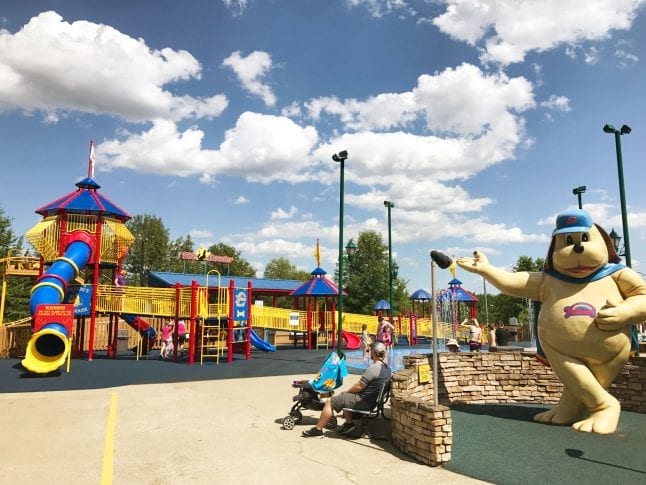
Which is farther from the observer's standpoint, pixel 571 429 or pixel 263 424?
pixel 263 424

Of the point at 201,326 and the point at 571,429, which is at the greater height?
the point at 201,326

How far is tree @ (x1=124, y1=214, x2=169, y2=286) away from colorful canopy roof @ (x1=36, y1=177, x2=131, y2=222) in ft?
129

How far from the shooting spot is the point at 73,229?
18.8 metres

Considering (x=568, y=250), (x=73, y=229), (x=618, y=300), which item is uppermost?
(x=73, y=229)

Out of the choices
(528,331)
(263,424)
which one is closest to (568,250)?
(263,424)

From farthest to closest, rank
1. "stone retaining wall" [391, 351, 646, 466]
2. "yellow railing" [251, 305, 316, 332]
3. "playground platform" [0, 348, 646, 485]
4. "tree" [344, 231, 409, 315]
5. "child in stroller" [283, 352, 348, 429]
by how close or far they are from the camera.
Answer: "tree" [344, 231, 409, 315] < "yellow railing" [251, 305, 316, 332] < "stone retaining wall" [391, 351, 646, 466] < "child in stroller" [283, 352, 348, 429] < "playground platform" [0, 348, 646, 485]

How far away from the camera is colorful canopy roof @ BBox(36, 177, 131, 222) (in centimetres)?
1864

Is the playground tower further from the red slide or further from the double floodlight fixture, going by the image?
the double floodlight fixture

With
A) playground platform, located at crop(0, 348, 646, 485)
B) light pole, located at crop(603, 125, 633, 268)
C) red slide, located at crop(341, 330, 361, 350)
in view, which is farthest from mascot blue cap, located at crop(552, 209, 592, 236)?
red slide, located at crop(341, 330, 361, 350)

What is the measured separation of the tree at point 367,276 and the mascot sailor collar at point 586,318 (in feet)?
121

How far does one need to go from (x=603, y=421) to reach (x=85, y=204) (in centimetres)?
1830

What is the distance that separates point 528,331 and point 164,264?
4086 centimetres

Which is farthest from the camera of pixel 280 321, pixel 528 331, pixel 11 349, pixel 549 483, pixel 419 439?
pixel 528 331

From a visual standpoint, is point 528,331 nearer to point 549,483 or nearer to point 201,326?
point 201,326
